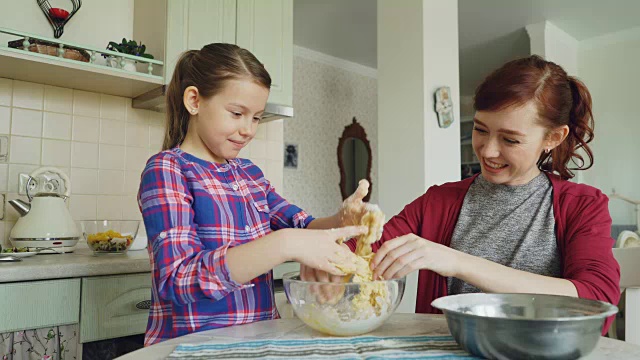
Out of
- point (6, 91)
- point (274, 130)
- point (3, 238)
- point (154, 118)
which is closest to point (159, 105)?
point (154, 118)

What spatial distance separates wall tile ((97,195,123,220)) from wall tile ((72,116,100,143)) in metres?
0.24

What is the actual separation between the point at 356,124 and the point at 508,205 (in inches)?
173

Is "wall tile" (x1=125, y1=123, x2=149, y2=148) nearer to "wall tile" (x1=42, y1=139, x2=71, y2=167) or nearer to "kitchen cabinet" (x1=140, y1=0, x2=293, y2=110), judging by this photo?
"kitchen cabinet" (x1=140, y1=0, x2=293, y2=110)

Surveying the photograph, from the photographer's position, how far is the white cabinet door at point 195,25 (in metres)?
2.16

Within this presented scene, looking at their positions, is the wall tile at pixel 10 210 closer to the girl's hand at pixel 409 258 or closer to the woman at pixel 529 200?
the woman at pixel 529 200

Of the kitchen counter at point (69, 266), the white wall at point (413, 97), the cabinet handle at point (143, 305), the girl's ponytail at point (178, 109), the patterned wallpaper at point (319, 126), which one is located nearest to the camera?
the girl's ponytail at point (178, 109)

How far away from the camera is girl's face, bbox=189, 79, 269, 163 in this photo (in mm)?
1158

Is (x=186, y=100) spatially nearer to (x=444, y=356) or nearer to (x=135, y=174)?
(x=444, y=356)

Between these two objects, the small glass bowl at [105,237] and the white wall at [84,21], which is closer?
the small glass bowl at [105,237]

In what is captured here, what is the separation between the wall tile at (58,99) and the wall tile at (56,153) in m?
0.13

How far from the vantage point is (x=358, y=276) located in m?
0.94

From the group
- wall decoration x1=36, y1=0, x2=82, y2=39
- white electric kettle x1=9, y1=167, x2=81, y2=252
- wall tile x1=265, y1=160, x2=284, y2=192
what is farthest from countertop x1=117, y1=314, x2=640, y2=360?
wall tile x1=265, y1=160, x2=284, y2=192

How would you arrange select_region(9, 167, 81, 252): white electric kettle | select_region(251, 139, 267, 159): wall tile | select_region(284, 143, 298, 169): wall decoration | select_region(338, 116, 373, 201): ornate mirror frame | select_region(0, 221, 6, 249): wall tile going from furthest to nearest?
select_region(338, 116, 373, 201): ornate mirror frame < select_region(284, 143, 298, 169): wall decoration < select_region(251, 139, 267, 159): wall tile < select_region(0, 221, 6, 249): wall tile < select_region(9, 167, 81, 252): white electric kettle

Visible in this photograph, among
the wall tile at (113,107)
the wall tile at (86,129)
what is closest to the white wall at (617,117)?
the wall tile at (113,107)
